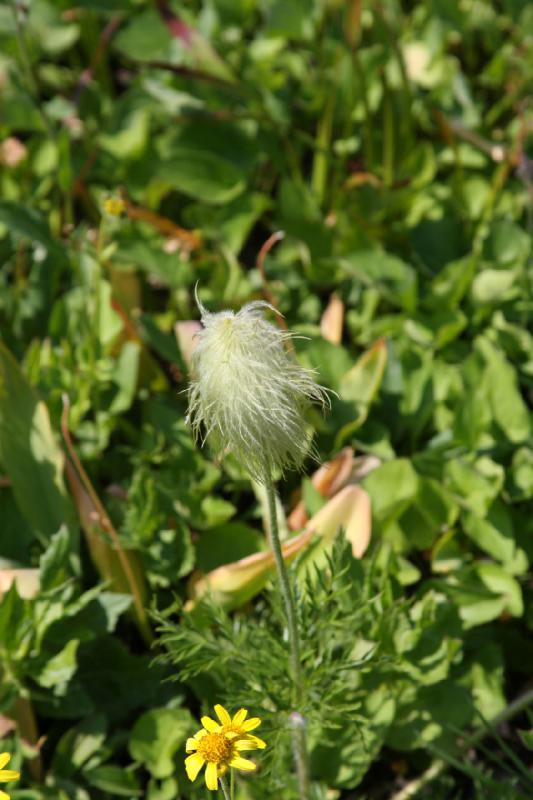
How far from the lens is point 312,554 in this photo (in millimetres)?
1898

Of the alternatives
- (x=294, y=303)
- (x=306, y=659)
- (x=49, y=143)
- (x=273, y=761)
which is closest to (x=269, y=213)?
(x=294, y=303)

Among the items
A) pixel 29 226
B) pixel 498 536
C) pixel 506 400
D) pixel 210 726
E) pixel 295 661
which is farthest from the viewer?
pixel 29 226

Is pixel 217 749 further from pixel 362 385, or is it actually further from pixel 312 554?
pixel 362 385

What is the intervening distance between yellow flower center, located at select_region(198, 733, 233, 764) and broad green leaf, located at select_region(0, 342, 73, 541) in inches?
35.4

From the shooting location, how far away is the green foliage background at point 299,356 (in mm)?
1846

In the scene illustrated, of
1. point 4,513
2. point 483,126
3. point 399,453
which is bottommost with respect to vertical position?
point 4,513

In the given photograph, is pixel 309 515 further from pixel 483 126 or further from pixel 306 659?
pixel 483 126

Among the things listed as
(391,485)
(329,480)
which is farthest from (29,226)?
(391,485)

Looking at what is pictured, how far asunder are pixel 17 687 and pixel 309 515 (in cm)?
66

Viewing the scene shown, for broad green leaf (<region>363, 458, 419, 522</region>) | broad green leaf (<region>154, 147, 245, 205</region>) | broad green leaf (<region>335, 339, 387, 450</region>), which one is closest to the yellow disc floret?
broad green leaf (<region>363, 458, 419, 522</region>)

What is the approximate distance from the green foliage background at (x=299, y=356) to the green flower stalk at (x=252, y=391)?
1.45ft

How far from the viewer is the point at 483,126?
9.66 ft

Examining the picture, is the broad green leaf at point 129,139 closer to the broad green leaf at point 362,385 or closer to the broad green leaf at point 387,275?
the broad green leaf at point 387,275

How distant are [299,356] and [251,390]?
1.12m
